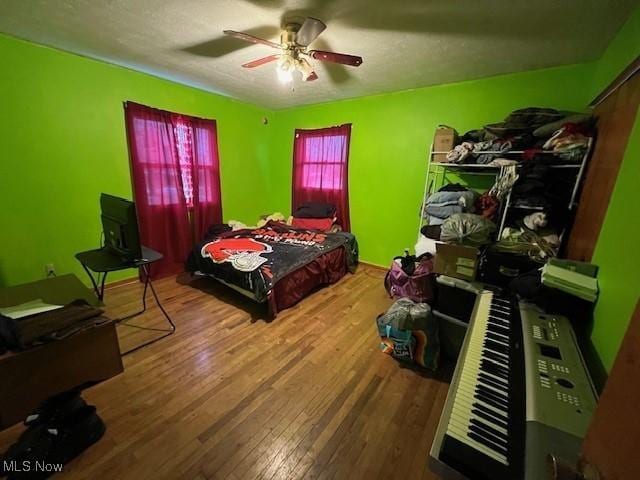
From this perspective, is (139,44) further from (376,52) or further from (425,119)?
(425,119)

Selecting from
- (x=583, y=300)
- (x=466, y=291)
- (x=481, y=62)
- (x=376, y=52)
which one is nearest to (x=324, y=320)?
(x=466, y=291)

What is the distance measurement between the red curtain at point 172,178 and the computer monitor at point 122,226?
107 centimetres

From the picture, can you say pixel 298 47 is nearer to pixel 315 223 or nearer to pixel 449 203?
pixel 449 203

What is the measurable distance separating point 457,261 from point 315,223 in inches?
86.1

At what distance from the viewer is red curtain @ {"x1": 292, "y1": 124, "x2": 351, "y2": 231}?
12.3ft

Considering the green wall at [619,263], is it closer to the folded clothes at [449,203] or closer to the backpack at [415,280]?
the backpack at [415,280]

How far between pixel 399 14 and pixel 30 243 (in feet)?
11.6

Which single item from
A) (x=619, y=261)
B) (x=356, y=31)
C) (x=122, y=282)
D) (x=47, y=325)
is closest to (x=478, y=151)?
(x=356, y=31)

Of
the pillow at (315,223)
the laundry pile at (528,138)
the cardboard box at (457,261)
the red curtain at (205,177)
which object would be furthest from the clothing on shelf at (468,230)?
the red curtain at (205,177)

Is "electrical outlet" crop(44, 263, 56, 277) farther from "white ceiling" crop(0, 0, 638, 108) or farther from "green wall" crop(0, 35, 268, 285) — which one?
"white ceiling" crop(0, 0, 638, 108)

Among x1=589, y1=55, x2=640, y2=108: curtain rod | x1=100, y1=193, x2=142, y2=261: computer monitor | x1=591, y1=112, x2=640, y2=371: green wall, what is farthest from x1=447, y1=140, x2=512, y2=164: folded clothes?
x1=100, y1=193, x2=142, y2=261: computer monitor

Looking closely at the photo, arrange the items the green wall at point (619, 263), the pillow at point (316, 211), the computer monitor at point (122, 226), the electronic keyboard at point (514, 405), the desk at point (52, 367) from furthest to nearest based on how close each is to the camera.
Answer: the pillow at point (316, 211) < the computer monitor at point (122, 226) < the desk at point (52, 367) < the green wall at point (619, 263) < the electronic keyboard at point (514, 405)

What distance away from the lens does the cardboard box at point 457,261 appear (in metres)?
1.87

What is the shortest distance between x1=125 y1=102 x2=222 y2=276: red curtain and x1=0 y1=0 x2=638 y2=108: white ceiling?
61 centimetres
